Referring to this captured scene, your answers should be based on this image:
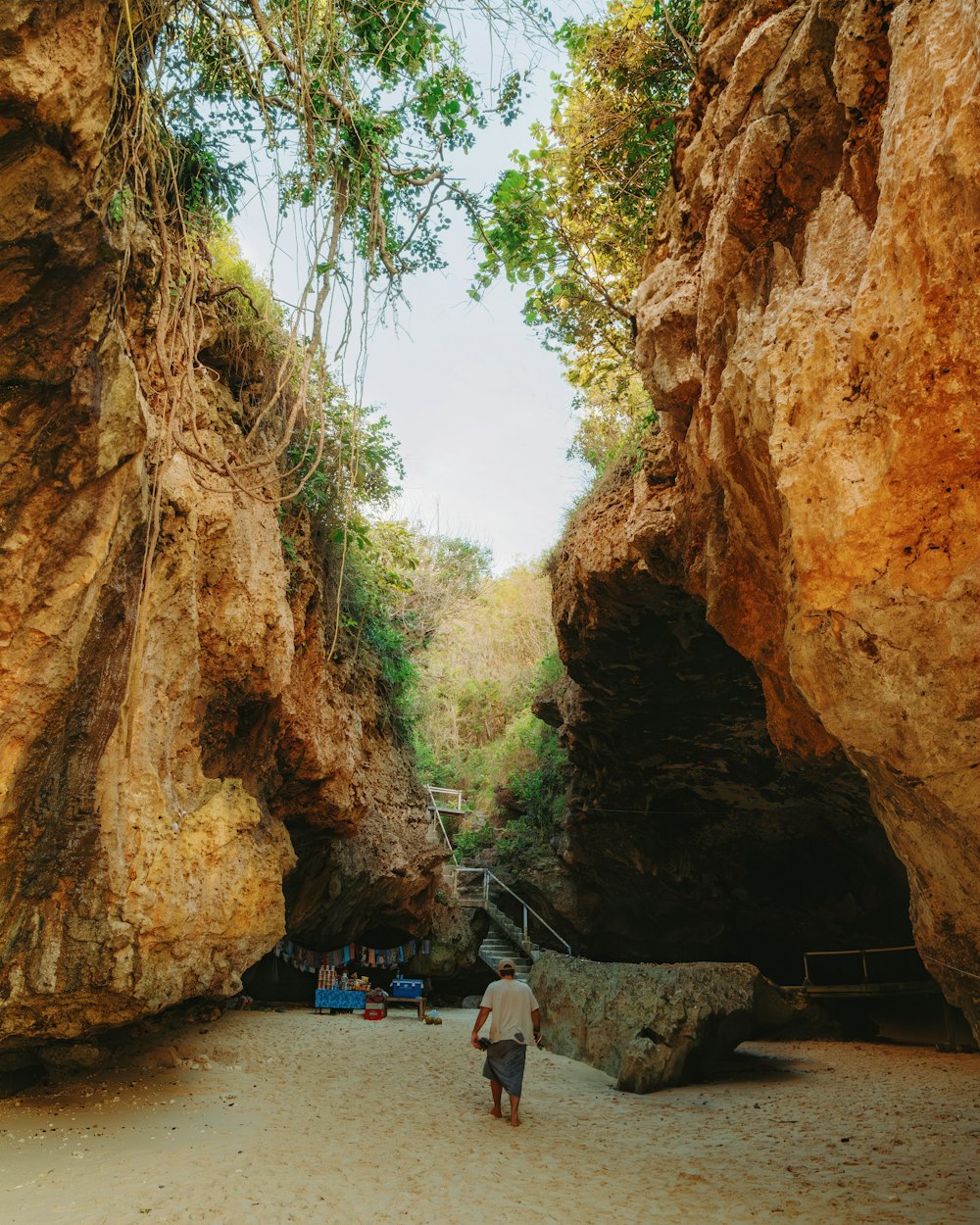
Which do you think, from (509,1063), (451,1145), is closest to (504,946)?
(509,1063)

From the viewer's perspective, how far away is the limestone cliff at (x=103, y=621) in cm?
387

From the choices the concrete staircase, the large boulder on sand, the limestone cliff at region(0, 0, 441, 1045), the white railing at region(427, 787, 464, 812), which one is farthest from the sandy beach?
the white railing at region(427, 787, 464, 812)

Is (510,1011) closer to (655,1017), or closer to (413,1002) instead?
(655,1017)

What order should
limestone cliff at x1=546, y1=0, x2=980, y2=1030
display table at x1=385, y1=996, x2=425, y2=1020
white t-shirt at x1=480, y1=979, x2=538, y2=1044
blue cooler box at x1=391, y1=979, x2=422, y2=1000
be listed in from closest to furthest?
limestone cliff at x1=546, y1=0, x2=980, y2=1030 < white t-shirt at x1=480, y1=979, x2=538, y2=1044 < display table at x1=385, y1=996, x2=425, y2=1020 < blue cooler box at x1=391, y1=979, x2=422, y2=1000

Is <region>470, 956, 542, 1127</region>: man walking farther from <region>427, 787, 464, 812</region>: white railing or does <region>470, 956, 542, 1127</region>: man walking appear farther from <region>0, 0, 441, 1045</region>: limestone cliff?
<region>427, 787, 464, 812</region>: white railing

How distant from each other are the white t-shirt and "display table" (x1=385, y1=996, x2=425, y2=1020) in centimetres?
611

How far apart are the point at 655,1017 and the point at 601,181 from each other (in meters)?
9.39

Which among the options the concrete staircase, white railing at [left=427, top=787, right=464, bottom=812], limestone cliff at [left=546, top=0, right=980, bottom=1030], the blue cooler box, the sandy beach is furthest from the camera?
white railing at [left=427, top=787, right=464, bottom=812]

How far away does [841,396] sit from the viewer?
4086 millimetres

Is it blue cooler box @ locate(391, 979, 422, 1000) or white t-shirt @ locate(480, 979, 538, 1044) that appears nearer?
white t-shirt @ locate(480, 979, 538, 1044)

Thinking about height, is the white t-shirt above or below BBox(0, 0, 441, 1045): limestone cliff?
below

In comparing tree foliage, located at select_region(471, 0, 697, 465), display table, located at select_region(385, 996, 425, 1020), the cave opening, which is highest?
tree foliage, located at select_region(471, 0, 697, 465)

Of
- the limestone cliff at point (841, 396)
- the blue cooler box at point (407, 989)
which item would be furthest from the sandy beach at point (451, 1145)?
the blue cooler box at point (407, 989)

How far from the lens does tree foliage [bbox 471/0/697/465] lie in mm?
7656
